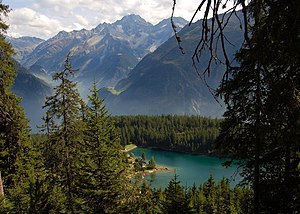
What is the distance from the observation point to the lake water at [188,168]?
8731cm

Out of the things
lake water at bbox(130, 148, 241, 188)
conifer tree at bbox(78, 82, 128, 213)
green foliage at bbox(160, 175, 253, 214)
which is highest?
conifer tree at bbox(78, 82, 128, 213)

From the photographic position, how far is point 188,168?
107 metres

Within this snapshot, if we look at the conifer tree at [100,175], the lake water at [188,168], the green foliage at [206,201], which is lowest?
the lake water at [188,168]

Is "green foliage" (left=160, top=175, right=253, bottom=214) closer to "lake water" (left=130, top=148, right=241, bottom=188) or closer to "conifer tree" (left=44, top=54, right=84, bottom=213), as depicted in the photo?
"conifer tree" (left=44, top=54, right=84, bottom=213)

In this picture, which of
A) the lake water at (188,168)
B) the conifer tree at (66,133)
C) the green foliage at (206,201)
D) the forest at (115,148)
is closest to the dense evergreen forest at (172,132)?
the lake water at (188,168)

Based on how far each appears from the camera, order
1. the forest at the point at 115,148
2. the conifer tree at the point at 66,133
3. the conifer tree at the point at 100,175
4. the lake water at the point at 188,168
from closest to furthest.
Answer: the forest at the point at 115,148
the conifer tree at the point at 100,175
the conifer tree at the point at 66,133
the lake water at the point at 188,168

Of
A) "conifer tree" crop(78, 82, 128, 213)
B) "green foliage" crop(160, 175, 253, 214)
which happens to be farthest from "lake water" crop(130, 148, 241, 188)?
"conifer tree" crop(78, 82, 128, 213)

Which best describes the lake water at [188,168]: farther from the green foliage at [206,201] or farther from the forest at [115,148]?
the forest at [115,148]

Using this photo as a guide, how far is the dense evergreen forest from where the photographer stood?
14262 cm

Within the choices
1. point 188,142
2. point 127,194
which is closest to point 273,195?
point 127,194

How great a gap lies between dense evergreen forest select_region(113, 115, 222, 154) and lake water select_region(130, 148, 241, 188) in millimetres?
6851

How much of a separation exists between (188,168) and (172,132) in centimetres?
5107

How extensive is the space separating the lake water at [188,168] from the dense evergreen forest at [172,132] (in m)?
6.85

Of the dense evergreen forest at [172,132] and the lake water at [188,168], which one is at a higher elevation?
the dense evergreen forest at [172,132]
